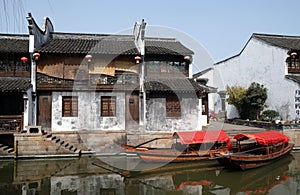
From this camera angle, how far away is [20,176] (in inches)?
409

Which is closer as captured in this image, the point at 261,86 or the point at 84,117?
the point at 84,117

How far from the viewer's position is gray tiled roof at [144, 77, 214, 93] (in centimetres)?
1462

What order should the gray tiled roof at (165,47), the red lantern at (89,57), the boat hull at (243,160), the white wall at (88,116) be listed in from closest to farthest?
1. the boat hull at (243,160)
2. the white wall at (88,116)
3. the red lantern at (89,57)
4. the gray tiled roof at (165,47)

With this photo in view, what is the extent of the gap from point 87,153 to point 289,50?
15133 mm

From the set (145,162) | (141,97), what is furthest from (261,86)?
(145,162)

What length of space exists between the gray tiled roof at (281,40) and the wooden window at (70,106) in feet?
48.9

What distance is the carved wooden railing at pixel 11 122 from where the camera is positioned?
517 inches

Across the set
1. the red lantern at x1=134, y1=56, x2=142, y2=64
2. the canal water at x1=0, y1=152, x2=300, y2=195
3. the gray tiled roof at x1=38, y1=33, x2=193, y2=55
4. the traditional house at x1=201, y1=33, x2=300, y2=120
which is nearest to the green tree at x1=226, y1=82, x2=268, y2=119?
the traditional house at x1=201, y1=33, x2=300, y2=120

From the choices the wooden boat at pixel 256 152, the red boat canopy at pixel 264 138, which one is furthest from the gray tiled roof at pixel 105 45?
the wooden boat at pixel 256 152

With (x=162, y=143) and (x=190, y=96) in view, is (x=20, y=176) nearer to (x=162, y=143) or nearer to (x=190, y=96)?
(x=162, y=143)

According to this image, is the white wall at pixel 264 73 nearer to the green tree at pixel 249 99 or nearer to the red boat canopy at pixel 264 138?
the green tree at pixel 249 99

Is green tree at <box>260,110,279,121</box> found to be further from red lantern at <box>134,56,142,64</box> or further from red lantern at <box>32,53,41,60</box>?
red lantern at <box>32,53,41,60</box>

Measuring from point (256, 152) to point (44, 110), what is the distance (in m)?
11.0

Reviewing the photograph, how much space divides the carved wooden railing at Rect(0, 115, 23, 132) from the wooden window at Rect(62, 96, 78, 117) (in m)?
2.16
